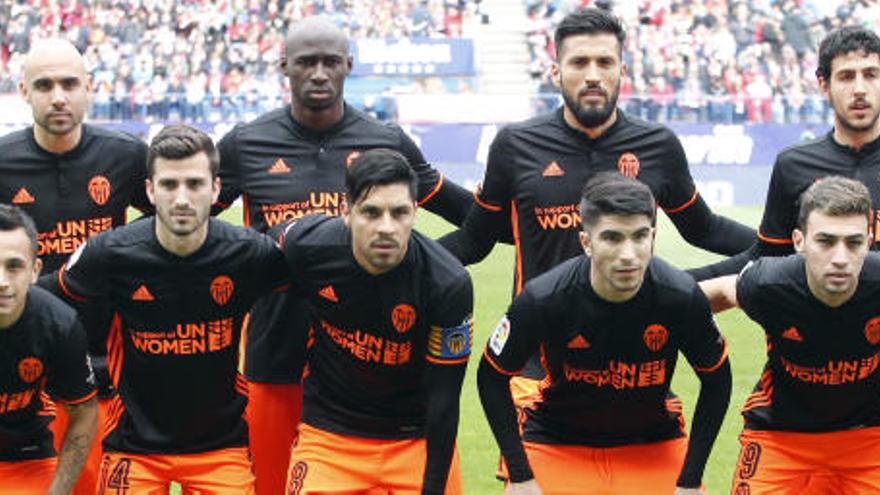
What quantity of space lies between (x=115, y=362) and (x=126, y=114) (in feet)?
72.7

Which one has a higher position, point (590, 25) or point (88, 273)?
point (590, 25)

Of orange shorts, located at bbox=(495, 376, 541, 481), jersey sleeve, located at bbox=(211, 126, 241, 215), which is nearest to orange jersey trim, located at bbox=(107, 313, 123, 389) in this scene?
jersey sleeve, located at bbox=(211, 126, 241, 215)

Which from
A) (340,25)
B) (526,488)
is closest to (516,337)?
(526,488)

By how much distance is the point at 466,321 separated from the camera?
22.4ft

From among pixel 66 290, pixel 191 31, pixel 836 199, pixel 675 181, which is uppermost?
pixel 836 199

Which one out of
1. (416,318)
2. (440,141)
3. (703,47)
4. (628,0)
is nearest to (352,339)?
(416,318)

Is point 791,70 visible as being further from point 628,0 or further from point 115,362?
point 115,362

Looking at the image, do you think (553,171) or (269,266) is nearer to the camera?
(269,266)

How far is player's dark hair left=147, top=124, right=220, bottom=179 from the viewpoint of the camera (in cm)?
677

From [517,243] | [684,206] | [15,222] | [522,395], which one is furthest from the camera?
[684,206]

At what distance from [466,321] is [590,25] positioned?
5.61 feet

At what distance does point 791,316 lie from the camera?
22.6ft

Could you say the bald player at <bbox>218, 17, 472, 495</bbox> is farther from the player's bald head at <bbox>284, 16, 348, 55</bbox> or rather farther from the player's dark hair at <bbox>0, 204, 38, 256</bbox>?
the player's dark hair at <bbox>0, 204, 38, 256</bbox>

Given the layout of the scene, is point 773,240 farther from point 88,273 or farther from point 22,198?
point 22,198
